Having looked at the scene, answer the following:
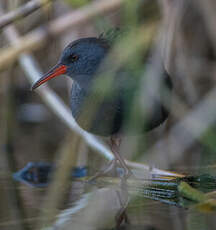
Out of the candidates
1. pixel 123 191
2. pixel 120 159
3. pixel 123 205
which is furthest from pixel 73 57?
pixel 123 205

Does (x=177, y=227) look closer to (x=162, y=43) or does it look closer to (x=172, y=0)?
(x=162, y=43)

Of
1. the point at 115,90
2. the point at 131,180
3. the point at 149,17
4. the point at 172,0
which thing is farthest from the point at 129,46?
the point at 149,17

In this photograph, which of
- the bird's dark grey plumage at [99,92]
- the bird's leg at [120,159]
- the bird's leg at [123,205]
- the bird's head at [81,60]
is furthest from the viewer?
the bird's head at [81,60]

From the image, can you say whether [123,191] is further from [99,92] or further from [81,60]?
[81,60]

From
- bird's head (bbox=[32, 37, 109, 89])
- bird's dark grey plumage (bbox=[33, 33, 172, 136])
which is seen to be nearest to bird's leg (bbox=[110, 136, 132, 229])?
bird's dark grey plumage (bbox=[33, 33, 172, 136])

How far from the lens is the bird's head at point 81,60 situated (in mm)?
2889

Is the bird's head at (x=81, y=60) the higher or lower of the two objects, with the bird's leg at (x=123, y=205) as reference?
higher

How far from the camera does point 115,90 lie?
2.66m

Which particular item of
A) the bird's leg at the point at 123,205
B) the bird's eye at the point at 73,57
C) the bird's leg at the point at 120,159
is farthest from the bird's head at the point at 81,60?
the bird's leg at the point at 123,205

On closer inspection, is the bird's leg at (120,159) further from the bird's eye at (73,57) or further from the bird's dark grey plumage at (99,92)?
the bird's eye at (73,57)

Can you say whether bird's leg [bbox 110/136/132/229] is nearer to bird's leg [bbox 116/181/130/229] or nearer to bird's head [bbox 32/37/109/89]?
bird's leg [bbox 116/181/130/229]

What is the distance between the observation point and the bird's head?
2.89m

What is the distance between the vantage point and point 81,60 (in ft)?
9.62

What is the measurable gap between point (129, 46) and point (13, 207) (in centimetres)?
80
